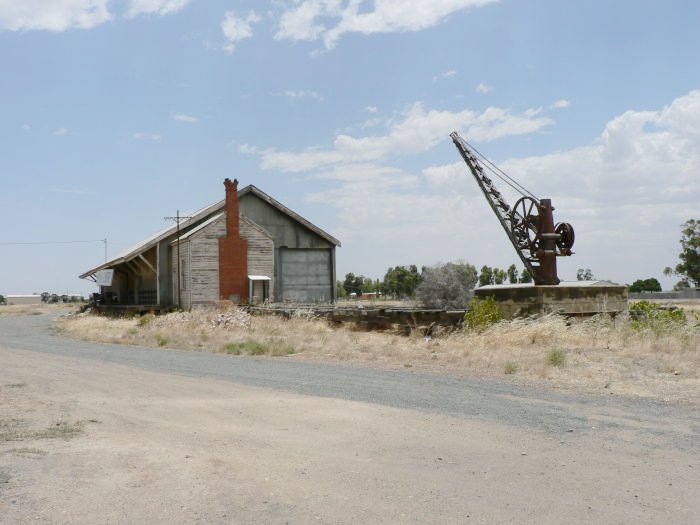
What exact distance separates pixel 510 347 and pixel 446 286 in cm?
2056

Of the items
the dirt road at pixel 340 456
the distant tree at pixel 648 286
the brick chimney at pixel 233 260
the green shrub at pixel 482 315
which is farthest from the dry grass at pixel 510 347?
the distant tree at pixel 648 286

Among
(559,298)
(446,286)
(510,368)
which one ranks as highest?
(446,286)

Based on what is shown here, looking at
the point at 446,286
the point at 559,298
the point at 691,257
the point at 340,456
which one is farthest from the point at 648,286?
the point at 340,456

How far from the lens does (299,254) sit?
34.2 meters

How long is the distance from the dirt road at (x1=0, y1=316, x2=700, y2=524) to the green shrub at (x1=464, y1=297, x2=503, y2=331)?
812 centimetres

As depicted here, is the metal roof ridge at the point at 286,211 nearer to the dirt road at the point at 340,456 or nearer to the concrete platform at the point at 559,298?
the concrete platform at the point at 559,298

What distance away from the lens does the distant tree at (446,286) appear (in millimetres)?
35897

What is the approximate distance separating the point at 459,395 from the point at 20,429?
5737mm

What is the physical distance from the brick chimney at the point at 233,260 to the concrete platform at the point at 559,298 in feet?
43.3

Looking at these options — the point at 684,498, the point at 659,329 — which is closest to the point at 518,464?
the point at 684,498

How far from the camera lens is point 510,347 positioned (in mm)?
16281

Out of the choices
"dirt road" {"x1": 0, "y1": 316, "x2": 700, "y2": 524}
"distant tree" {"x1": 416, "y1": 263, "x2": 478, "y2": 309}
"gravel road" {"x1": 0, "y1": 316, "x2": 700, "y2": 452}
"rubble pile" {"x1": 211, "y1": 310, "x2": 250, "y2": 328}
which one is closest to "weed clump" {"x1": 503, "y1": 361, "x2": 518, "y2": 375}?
"gravel road" {"x1": 0, "y1": 316, "x2": 700, "y2": 452}

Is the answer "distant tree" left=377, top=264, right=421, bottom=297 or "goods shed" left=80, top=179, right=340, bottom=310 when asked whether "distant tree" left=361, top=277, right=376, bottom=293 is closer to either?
"distant tree" left=377, top=264, right=421, bottom=297

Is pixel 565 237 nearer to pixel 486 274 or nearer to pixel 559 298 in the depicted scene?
pixel 559 298
